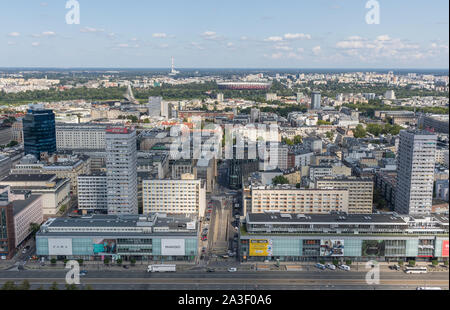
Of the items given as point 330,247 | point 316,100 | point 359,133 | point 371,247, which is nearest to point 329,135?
point 359,133

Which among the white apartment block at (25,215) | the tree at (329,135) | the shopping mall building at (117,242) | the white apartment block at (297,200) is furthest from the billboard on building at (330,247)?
the tree at (329,135)

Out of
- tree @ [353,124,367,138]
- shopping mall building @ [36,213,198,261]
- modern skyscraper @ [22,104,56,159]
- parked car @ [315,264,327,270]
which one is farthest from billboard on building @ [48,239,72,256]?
tree @ [353,124,367,138]

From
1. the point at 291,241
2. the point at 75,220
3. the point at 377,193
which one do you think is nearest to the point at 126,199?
the point at 75,220

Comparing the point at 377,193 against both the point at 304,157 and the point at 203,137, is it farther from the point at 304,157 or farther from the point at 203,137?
the point at 203,137

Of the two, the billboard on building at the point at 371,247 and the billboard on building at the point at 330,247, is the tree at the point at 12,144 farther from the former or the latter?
the billboard on building at the point at 371,247

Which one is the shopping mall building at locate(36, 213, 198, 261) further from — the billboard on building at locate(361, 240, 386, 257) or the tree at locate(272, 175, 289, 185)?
the tree at locate(272, 175, 289, 185)
